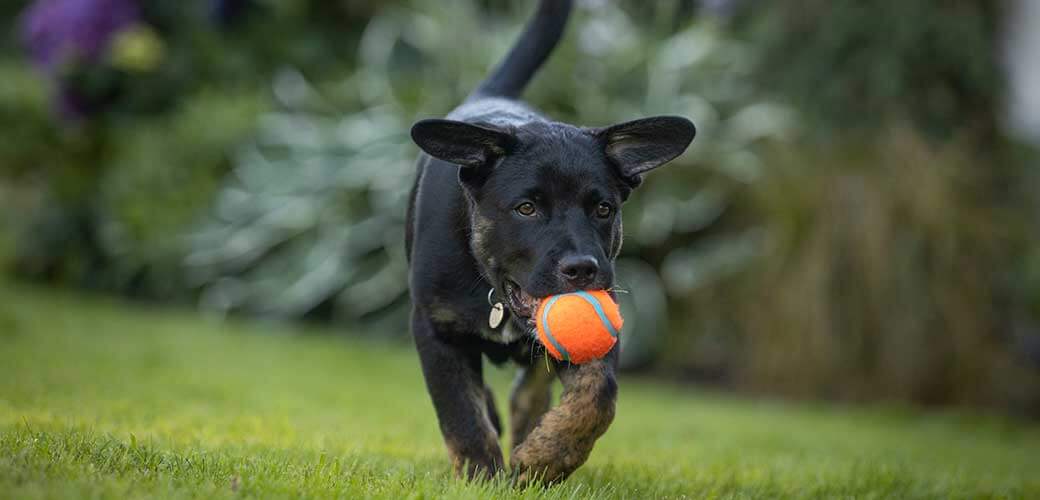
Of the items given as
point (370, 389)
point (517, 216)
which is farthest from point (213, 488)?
point (370, 389)

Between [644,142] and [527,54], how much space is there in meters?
1.37

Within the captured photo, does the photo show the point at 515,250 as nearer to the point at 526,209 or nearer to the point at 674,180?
the point at 526,209

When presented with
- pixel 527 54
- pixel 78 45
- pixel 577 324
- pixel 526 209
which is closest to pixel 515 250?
pixel 526 209

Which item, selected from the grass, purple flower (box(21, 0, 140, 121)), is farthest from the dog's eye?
purple flower (box(21, 0, 140, 121))

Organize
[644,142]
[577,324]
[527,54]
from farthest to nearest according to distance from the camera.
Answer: [527,54], [644,142], [577,324]

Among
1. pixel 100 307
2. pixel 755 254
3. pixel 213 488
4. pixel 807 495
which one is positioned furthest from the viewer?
pixel 100 307

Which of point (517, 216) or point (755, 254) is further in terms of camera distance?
point (755, 254)

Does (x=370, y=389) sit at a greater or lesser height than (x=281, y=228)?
lesser

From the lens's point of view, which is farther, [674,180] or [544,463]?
[674,180]

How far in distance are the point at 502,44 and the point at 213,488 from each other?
24.7 ft

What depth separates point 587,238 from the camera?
131 inches

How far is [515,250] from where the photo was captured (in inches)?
135

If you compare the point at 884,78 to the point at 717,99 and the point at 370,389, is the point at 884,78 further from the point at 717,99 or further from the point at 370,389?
the point at 370,389

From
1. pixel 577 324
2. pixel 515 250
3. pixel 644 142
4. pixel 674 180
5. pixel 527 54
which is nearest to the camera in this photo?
pixel 577 324
